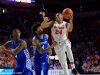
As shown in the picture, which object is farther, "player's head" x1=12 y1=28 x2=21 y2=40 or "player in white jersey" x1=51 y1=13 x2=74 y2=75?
"player in white jersey" x1=51 y1=13 x2=74 y2=75

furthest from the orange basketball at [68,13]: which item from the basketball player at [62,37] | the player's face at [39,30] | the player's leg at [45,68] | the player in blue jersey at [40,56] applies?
the player's leg at [45,68]

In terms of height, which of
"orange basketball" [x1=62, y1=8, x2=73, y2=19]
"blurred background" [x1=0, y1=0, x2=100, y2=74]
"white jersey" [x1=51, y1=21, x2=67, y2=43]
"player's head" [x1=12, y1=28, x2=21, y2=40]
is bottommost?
"blurred background" [x1=0, y1=0, x2=100, y2=74]

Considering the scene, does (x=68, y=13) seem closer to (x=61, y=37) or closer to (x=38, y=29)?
(x=61, y=37)

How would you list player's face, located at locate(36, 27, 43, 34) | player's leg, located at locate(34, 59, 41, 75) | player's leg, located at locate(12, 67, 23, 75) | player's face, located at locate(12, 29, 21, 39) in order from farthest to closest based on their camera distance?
player's leg, located at locate(34, 59, 41, 75) < player's face, located at locate(36, 27, 43, 34) < player's leg, located at locate(12, 67, 23, 75) < player's face, located at locate(12, 29, 21, 39)

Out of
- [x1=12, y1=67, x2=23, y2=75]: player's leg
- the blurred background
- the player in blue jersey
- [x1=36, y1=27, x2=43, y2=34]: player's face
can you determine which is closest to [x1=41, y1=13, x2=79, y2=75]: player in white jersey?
the player in blue jersey

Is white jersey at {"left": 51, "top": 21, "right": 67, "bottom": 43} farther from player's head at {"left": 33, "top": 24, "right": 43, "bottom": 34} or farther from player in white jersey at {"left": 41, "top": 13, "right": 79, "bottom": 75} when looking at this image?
player's head at {"left": 33, "top": 24, "right": 43, "bottom": 34}

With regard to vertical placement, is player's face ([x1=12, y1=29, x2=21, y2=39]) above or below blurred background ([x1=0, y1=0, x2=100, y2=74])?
above

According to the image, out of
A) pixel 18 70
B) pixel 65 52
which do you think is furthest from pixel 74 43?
pixel 18 70

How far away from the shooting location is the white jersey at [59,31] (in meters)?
7.51

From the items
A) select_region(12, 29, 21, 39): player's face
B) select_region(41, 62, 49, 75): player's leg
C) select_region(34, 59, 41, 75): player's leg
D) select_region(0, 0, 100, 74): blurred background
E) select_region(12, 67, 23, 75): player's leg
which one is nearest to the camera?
select_region(12, 29, 21, 39): player's face

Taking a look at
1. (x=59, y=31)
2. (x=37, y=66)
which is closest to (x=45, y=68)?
(x=37, y=66)

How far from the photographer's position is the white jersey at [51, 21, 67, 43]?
751cm

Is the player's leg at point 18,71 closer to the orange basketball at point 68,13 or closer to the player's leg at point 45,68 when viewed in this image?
the player's leg at point 45,68

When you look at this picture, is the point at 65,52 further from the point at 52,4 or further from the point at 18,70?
the point at 52,4
